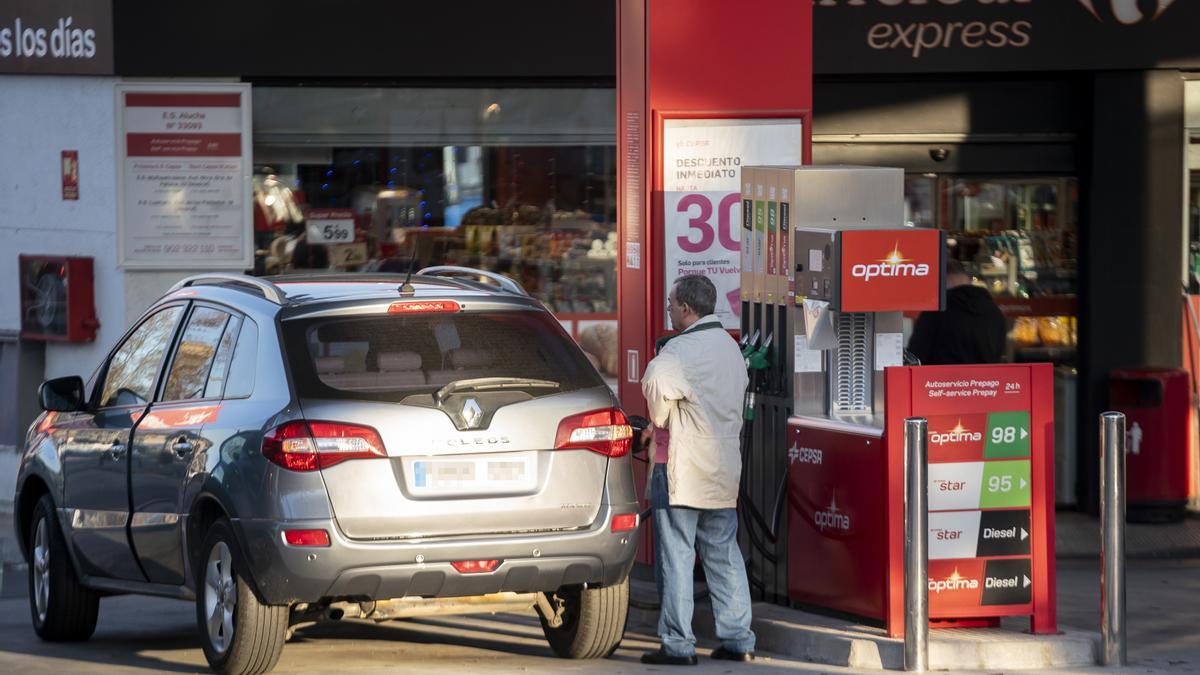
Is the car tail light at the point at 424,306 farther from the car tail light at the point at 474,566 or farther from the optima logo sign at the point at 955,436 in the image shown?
the optima logo sign at the point at 955,436

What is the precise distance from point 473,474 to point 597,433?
547 millimetres

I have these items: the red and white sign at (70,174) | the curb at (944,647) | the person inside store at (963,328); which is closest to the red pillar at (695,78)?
the person inside store at (963,328)

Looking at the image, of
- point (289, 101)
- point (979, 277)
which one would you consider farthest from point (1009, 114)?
point (289, 101)

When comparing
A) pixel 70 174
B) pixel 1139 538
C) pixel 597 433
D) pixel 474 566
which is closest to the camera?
pixel 474 566

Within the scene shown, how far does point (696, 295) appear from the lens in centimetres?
821

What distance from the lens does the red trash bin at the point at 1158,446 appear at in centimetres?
1260

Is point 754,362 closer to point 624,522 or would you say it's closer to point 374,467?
point 624,522

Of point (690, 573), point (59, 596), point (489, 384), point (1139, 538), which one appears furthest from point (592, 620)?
point (1139, 538)

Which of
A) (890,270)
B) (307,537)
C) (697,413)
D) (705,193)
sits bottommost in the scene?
(307,537)

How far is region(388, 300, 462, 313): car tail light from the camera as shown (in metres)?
7.66

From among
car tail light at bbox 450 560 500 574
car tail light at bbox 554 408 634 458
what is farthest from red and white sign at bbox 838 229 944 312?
car tail light at bbox 450 560 500 574

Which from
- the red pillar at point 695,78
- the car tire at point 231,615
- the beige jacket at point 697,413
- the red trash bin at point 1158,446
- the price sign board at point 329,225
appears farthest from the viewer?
the price sign board at point 329,225

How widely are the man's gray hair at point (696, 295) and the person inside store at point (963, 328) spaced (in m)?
3.62

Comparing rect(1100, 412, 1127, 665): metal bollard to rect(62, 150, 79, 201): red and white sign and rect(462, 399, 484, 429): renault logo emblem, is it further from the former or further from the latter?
rect(62, 150, 79, 201): red and white sign
